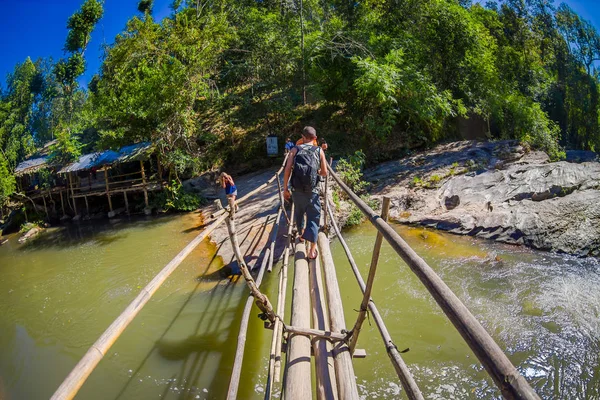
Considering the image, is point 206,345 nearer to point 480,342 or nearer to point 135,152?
point 480,342

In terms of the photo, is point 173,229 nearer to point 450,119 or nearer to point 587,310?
point 587,310

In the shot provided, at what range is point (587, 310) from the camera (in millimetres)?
4898

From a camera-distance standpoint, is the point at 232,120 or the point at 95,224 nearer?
the point at 95,224

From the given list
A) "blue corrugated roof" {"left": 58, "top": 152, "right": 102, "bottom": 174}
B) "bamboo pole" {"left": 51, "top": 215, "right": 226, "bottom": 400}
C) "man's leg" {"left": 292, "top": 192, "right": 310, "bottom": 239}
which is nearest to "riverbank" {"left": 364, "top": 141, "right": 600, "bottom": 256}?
"man's leg" {"left": 292, "top": 192, "right": 310, "bottom": 239}

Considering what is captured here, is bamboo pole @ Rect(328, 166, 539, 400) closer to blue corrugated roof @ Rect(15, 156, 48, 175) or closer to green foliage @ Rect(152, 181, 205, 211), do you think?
green foliage @ Rect(152, 181, 205, 211)

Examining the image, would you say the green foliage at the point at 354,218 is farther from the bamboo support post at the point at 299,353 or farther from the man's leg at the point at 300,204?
the bamboo support post at the point at 299,353

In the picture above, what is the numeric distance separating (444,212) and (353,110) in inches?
289

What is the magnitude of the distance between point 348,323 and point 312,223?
5.42 ft

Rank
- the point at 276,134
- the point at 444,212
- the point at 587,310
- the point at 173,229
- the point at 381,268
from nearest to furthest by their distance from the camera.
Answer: the point at 587,310 < the point at 381,268 < the point at 444,212 < the point at 173,229 < the point at 276,134

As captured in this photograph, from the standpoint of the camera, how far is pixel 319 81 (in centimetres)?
1475

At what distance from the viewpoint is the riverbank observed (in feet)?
24.2

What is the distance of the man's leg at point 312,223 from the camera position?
4.33 meters

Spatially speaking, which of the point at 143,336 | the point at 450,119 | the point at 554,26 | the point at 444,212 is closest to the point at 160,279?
the point at 143,336

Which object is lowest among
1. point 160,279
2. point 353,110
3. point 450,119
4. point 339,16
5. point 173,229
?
point 173,229
